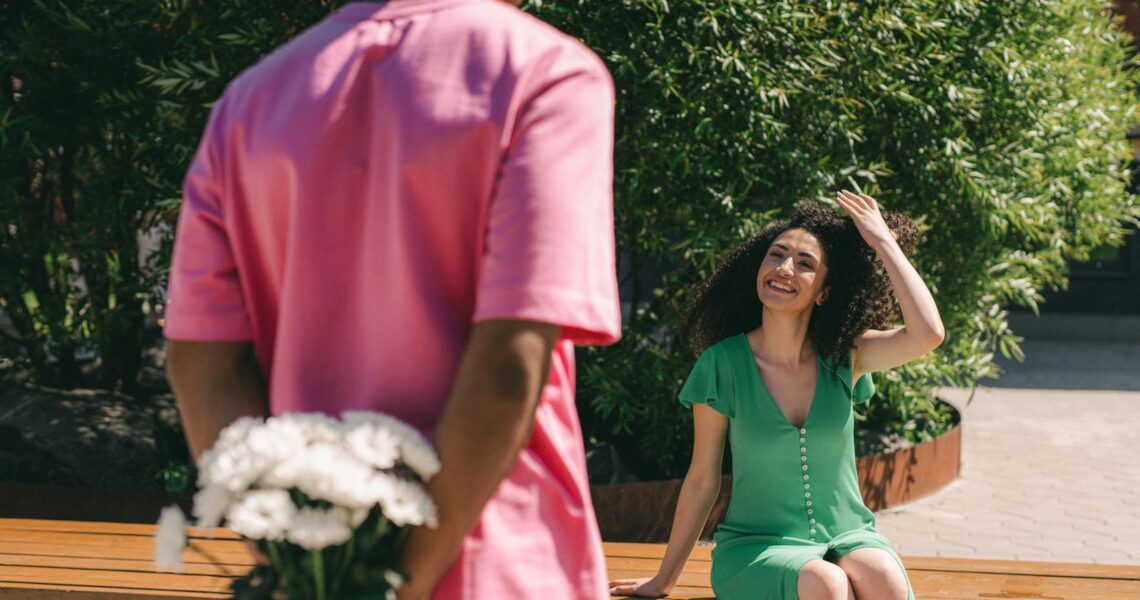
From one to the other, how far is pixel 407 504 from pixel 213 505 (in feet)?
0.63

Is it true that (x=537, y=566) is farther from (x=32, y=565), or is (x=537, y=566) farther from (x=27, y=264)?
(x=27, y=264)

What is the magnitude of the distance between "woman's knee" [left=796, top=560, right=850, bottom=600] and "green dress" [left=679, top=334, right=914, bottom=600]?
12 centimetres

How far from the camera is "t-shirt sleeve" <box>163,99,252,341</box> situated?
127 cm

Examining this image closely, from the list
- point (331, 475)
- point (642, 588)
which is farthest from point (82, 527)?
point (331, 475)

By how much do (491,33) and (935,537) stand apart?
5.90 m

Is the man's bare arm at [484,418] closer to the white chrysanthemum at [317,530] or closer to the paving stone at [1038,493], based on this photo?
the white chrysanthemum at [317,530]

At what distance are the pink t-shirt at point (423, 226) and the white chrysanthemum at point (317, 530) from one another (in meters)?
0.13

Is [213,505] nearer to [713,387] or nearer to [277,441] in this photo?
[277,441]

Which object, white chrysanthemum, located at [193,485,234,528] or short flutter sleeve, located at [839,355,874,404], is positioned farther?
short flutter sleeve, located at [839,355,874,404]

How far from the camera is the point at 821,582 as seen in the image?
315cm

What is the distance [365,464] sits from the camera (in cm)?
110

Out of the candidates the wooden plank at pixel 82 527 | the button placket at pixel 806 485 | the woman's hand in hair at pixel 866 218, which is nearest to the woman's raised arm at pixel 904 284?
the woman's hand in hair at pixel 866 218

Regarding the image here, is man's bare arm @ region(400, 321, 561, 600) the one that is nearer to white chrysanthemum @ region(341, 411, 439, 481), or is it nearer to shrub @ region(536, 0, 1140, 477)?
white chrysanthemum @ region(341, 411, 439, 481)

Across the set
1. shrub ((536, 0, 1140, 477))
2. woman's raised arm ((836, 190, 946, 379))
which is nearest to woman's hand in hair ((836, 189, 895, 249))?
woman's raised arm ((836, 190, 946, 379))
